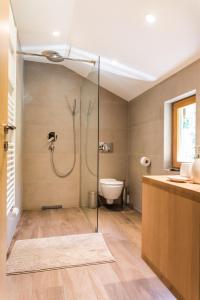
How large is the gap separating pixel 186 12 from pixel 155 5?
0.26 metres

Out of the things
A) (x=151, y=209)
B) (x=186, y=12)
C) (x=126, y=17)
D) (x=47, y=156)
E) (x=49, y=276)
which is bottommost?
(x=49, y=276)

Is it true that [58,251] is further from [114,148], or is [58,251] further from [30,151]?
[114,148]

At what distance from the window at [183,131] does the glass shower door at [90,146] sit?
1043 millimetres

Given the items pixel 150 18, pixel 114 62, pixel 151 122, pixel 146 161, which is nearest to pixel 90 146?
pixel 146 161

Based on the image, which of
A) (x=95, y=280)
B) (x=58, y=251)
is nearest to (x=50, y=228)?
(x=58, y=251)

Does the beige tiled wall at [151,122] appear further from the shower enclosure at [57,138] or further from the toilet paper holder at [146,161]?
the shower enclosure at [57,138]

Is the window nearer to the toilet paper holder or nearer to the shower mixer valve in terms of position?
the toilet paper holder

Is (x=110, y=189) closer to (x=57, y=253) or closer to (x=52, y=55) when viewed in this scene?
(x=57, y=253)

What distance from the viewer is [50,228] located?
270 centimetres

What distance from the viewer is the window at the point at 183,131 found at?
2.49 meters

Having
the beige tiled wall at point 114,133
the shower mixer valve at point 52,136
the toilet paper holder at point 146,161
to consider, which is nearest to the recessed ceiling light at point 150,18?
the toilet paper holder at point 146,161

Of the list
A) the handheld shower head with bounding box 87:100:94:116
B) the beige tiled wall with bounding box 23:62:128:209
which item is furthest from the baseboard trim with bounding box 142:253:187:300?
the handheld shower head with bounding box 87:100:94:116

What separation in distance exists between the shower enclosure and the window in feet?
4.24

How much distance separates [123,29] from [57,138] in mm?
2084
